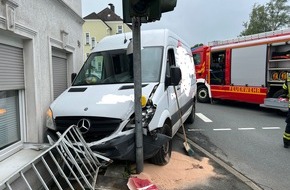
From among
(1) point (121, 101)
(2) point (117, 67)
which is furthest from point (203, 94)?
(1) point (121, 101)

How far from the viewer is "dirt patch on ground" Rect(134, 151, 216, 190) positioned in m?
4.43

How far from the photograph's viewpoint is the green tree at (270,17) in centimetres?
4825

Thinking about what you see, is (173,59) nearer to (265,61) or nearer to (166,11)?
(166,11)

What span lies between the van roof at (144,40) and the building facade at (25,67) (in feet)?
3.59

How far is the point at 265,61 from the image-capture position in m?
11.0

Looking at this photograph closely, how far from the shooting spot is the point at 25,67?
15.8ft

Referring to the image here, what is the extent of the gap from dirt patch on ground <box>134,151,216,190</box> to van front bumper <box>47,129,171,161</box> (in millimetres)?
382

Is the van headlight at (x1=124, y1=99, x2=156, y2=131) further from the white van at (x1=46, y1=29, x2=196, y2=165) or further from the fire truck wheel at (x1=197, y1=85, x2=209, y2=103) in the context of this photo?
the fire truck wheel at (x1=197, y1=85, x2=209, y2=103)

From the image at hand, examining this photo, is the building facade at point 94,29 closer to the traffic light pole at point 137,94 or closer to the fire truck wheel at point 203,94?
the fire truck wheel at point 203,94

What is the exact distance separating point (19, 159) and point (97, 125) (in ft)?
4.17

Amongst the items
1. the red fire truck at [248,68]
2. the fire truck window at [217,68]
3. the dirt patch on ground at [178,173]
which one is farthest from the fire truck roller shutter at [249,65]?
the dirt patch on ground at [178,173]

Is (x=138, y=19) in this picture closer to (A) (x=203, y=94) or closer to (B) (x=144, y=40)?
(B) (x=144, y=40)

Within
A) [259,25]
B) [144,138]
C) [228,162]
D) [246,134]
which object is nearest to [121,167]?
[144,138]

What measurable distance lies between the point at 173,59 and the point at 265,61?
645 centimetres
